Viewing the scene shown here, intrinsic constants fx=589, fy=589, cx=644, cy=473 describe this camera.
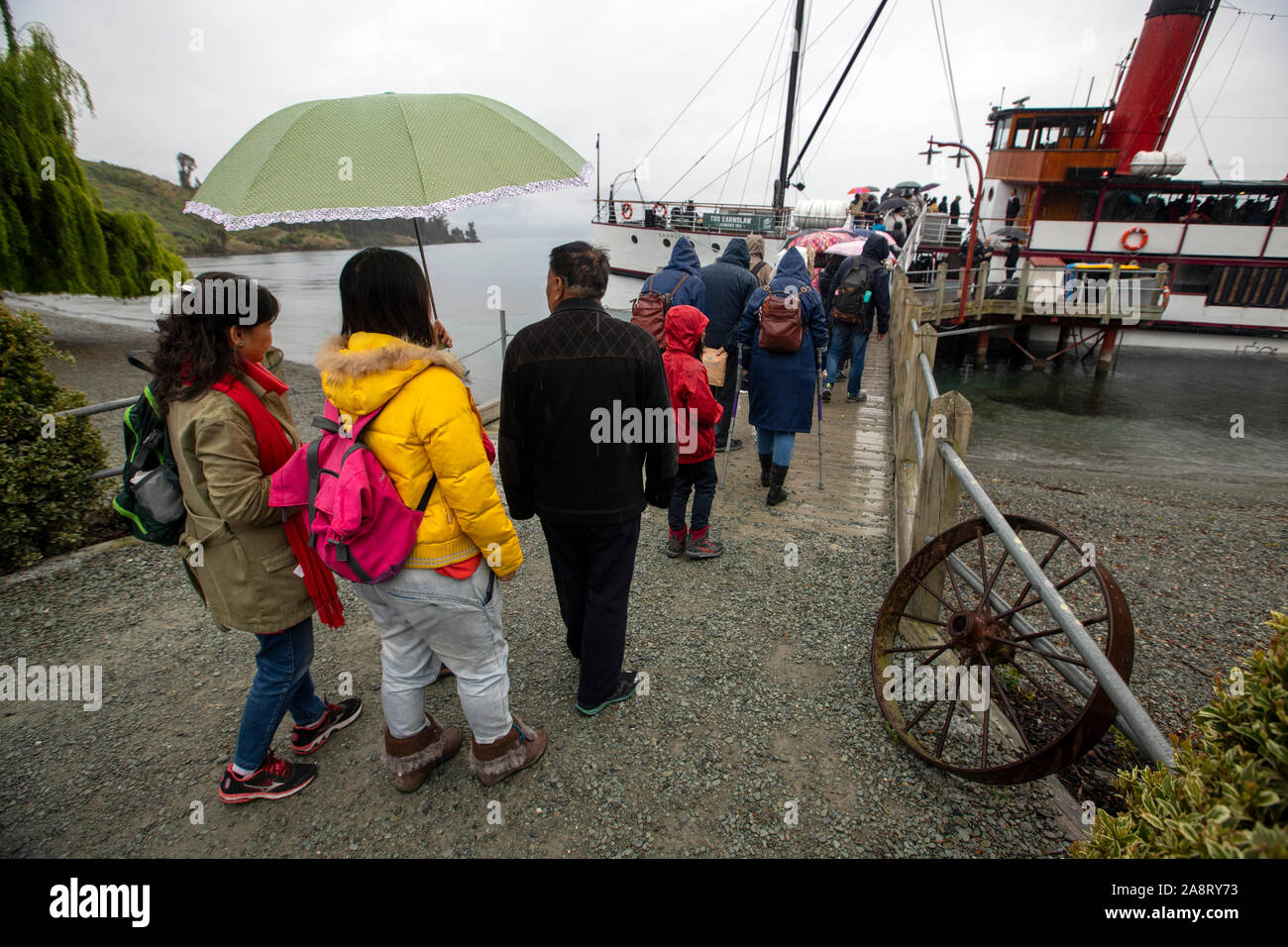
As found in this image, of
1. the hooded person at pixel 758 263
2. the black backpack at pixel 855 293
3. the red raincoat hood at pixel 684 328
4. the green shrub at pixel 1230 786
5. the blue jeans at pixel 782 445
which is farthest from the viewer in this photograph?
the black backpack at pixel 855 293

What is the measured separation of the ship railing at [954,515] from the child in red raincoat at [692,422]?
134cm

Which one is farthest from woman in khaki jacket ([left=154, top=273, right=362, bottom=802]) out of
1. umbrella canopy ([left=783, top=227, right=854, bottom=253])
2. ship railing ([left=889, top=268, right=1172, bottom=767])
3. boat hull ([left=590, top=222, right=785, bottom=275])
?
boat hull ([left=590, top=222, right=785, bottom=275])

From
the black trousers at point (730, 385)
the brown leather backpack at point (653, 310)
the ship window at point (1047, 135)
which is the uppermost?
the ship window at point (1047, 135)

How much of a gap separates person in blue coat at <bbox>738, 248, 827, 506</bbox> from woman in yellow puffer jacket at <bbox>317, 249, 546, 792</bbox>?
3.34m

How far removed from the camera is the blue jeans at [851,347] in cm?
845

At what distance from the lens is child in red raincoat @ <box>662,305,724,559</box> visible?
12.6 feet

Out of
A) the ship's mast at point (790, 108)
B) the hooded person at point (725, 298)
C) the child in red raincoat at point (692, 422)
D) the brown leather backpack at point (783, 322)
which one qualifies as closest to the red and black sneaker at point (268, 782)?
the child in red raincoat at point (692, 422)

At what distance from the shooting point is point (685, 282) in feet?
15.5

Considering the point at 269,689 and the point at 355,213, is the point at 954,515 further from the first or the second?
the point at 269,689

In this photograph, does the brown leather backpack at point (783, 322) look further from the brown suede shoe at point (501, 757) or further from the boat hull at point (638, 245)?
the boat hull at point (638, 245)

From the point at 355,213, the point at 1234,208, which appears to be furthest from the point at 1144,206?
the point at 355,213

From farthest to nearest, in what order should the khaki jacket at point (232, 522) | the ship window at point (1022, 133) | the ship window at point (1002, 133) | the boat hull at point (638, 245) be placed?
the boat hull at point (638, 245) → the ship window at point (1002, 133) → the ship window at point (1022, 133) → the khaki jacket at point (232, 522)

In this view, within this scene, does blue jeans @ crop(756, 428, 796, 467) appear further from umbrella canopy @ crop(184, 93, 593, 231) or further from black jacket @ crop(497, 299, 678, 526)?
umbrella canopy @ crop(184, 93, 593, 231)

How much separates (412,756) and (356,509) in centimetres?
123
